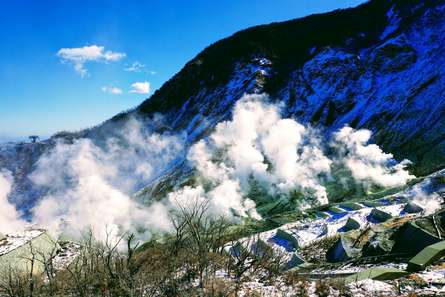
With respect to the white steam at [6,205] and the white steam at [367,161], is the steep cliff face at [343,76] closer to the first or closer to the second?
the white steam at [367,161]

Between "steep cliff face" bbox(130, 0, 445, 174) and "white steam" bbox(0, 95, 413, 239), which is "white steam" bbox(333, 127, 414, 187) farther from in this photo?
"steep cliff face" bbox(130, 0, 445, 174)

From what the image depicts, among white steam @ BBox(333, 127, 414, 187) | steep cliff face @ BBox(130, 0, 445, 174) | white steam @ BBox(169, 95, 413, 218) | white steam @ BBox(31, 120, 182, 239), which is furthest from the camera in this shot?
steep cliff face @ BBox(130, 0, 445, 174)

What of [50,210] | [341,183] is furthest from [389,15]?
[50,210]

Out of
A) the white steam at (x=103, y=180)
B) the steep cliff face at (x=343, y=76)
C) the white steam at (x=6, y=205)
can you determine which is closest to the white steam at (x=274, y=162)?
the steep cliff face at (x=343, y=76)

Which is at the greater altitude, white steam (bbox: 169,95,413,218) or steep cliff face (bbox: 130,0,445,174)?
steep cliff face (bbox: 130,0,445,174)

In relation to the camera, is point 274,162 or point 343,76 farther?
point 343,76

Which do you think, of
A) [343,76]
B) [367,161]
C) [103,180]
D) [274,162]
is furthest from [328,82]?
[103,180]

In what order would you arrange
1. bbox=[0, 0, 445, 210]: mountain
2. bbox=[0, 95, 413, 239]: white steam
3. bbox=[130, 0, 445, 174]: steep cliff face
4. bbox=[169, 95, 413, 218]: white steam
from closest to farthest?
bbox=[169, 95, 413, 218]: white steam < bbox=[0, 95, 413, 239]: white steam < bbox=[130, 0, 445, 174]: steep cliff face < bbox=[0, 0, 445, 210]: mountain

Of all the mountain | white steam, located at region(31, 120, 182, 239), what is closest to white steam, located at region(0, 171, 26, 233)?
the mountain

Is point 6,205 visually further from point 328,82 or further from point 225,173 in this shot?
point 328,82
